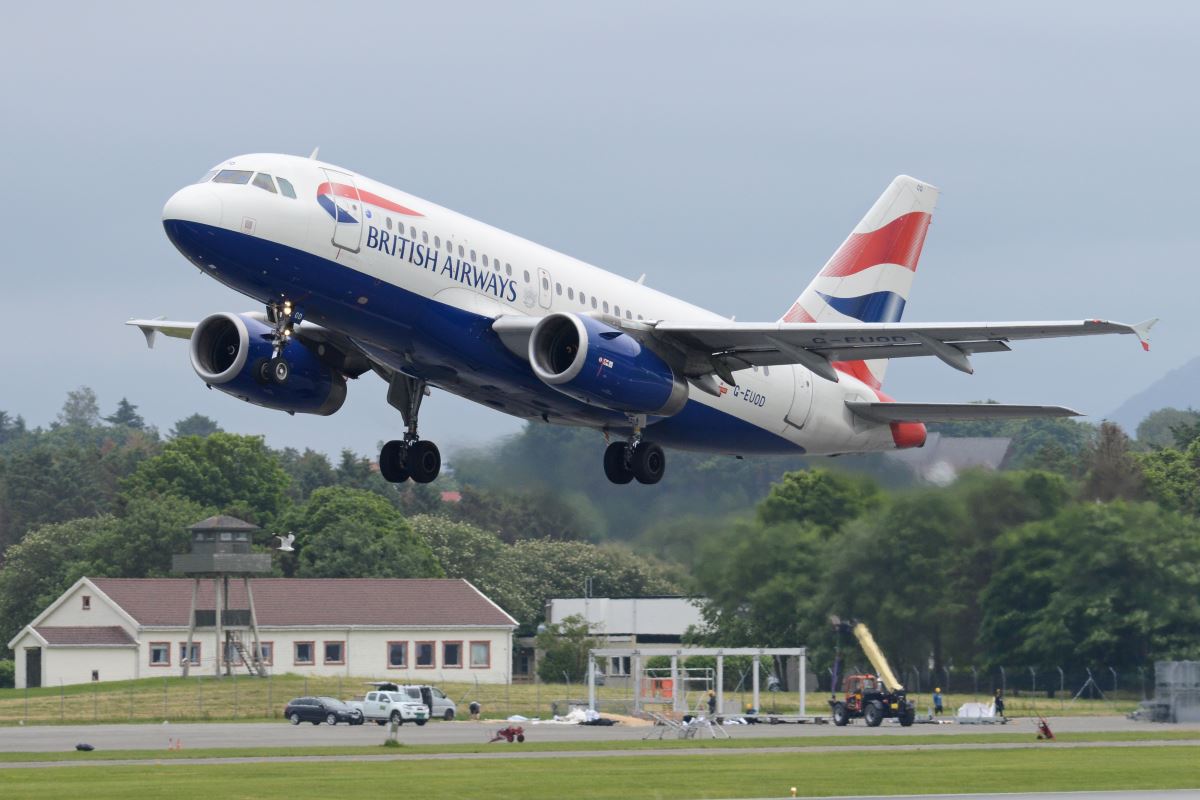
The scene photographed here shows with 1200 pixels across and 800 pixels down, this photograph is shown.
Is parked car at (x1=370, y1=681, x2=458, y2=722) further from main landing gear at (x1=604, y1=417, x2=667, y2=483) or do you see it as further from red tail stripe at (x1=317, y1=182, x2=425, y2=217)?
red tail stripe at (x1=317, y1=182, x2=425, y2=217)

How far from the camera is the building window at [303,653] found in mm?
111688

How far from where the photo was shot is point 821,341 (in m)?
46.3

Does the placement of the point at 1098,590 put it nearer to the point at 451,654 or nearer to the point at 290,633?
the point at 451,654

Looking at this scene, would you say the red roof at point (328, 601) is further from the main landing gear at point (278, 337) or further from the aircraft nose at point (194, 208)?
the aircraft nose at point (194, 208)

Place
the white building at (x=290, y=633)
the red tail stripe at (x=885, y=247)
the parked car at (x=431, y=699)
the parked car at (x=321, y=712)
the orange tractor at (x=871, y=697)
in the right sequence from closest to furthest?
the red tail stripe at (x=885, y=247), the orange tractor at (x=871, y=697), the parked car at (x=321, y=712), the parked car at (x=431, y=699), the white building at (x=290, y=633)

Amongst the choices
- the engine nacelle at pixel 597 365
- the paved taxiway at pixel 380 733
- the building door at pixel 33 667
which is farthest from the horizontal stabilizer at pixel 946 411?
the building door at pixel 33 667

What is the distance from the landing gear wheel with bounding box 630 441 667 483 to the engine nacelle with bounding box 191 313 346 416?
23.5 feet

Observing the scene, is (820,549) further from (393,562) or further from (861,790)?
(393,562)

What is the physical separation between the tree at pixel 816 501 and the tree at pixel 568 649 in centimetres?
3779

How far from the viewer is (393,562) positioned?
12738cm

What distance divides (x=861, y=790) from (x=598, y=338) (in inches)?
499

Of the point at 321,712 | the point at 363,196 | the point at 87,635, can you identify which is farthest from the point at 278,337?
the point at 87,635

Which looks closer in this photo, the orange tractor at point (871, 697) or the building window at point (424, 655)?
the orange tractor at point (871, 697)

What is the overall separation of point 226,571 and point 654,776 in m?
58.3
